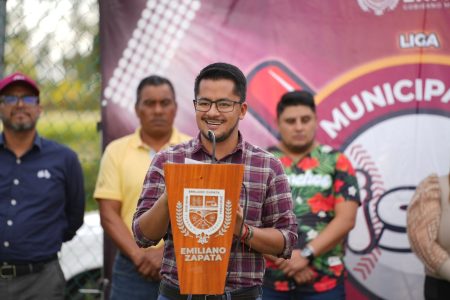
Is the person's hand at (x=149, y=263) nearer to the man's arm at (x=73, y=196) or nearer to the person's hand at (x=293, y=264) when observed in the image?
the man's arm at (x=73, y=196)

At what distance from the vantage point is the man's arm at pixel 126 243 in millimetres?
3629

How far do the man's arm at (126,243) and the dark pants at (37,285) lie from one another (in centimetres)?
38

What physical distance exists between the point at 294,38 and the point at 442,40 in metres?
0.93

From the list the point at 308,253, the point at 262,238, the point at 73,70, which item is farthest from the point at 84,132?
the point at 262,238

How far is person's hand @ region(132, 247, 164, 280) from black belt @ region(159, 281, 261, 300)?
119 centimetres

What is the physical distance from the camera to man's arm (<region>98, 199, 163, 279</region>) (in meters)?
3.63

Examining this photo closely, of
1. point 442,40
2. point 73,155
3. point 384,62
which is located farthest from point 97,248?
point 442,40

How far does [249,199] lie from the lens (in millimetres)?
2383

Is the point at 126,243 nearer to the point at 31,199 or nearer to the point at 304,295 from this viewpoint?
the point at 31,199

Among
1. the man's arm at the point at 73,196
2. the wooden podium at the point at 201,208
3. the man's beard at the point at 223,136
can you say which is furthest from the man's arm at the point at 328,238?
the wooden podium at the point at 201,208

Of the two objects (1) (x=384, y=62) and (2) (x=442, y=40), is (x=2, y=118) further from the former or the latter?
(2) (x=442, y=40)

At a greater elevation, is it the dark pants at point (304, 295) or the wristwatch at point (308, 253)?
the wristwatch at point (308, 253)

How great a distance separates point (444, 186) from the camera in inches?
143

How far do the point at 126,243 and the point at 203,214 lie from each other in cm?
170
